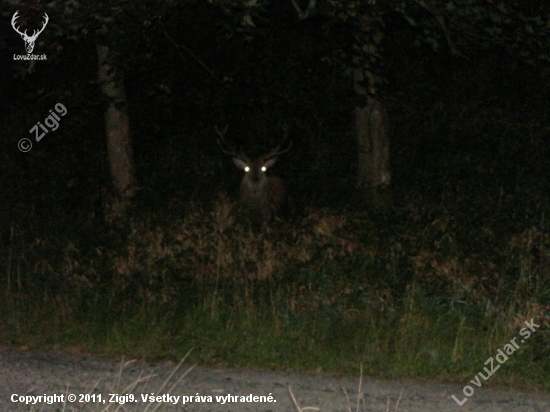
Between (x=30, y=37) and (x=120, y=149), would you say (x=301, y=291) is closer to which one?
(x=30, y=37)

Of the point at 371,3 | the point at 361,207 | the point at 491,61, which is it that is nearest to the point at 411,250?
the point at 361,207

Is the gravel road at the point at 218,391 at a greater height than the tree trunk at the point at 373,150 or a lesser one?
lesser

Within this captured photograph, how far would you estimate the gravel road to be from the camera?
709 centimetres

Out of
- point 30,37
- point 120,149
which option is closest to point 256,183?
point 120,149

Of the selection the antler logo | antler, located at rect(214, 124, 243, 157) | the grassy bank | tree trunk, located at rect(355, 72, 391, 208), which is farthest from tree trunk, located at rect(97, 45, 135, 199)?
tree trunk, located at rect(355, 72, 391, 208)

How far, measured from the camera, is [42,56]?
1236 centimetres

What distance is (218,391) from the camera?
24.8 feet

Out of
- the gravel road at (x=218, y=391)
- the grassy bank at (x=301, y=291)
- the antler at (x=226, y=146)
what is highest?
the antler at (x=226, y=146)

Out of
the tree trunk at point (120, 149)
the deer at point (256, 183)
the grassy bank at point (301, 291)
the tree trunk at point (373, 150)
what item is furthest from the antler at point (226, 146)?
the tree trunk at point (373, 150)

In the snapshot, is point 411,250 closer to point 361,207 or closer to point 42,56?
point 361,207

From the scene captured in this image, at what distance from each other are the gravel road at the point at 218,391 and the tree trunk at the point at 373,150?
6765 mm

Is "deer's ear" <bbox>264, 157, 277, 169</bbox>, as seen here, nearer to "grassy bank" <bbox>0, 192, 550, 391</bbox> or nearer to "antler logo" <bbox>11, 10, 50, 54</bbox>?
"grassy bank" <bbox>0, 192, 550, 391</bbox>

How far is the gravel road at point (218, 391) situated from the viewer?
7.09 m

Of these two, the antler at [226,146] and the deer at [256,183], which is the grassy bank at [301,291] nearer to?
the deer at [256,183]
